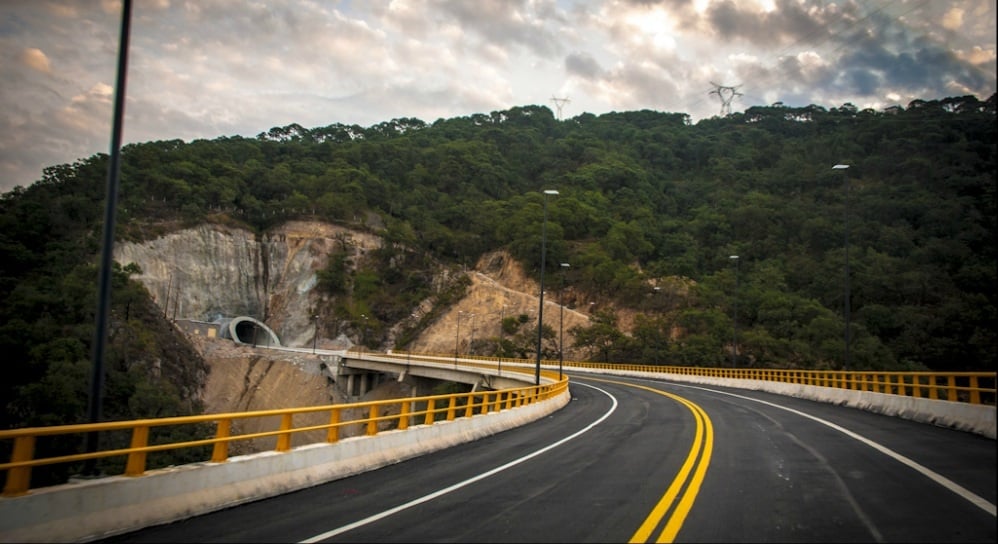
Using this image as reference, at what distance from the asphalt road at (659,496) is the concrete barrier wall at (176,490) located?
258 mm

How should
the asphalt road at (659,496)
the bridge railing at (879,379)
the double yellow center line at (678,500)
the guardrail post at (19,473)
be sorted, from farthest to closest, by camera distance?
the bridge railing at (879,379)
the asphalt road at (659,496)
the double yellow center line at (678,500)
the guardrail post at (19,473)

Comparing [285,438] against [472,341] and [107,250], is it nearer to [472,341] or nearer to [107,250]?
[107,250]

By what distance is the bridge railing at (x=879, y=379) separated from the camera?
61.4ft

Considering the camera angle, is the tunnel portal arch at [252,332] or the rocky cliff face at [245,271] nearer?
the rocky cliff face at [245,271]

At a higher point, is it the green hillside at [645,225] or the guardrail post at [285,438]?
the green hillside at [645,225]

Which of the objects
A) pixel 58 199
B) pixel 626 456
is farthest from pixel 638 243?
pixel 626 456

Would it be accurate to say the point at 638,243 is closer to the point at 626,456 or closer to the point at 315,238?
the point at 315,238

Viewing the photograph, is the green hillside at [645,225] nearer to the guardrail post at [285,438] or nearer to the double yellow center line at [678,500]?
the guardrail post at [285,438]

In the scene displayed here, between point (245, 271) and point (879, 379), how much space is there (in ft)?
347

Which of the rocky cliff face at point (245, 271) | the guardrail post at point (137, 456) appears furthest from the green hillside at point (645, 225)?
the guardrail post at point (137, 456)

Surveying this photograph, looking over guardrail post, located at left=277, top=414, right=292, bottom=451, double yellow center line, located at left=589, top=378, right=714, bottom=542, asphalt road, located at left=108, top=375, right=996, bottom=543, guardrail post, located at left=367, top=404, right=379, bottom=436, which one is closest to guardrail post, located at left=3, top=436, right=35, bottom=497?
asphalt road, located at left=108, top=375, right=996, bottom=543

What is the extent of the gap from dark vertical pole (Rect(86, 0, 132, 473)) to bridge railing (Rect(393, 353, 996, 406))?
13175mm

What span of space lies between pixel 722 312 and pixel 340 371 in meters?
60.9

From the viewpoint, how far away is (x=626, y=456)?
13.6 m
